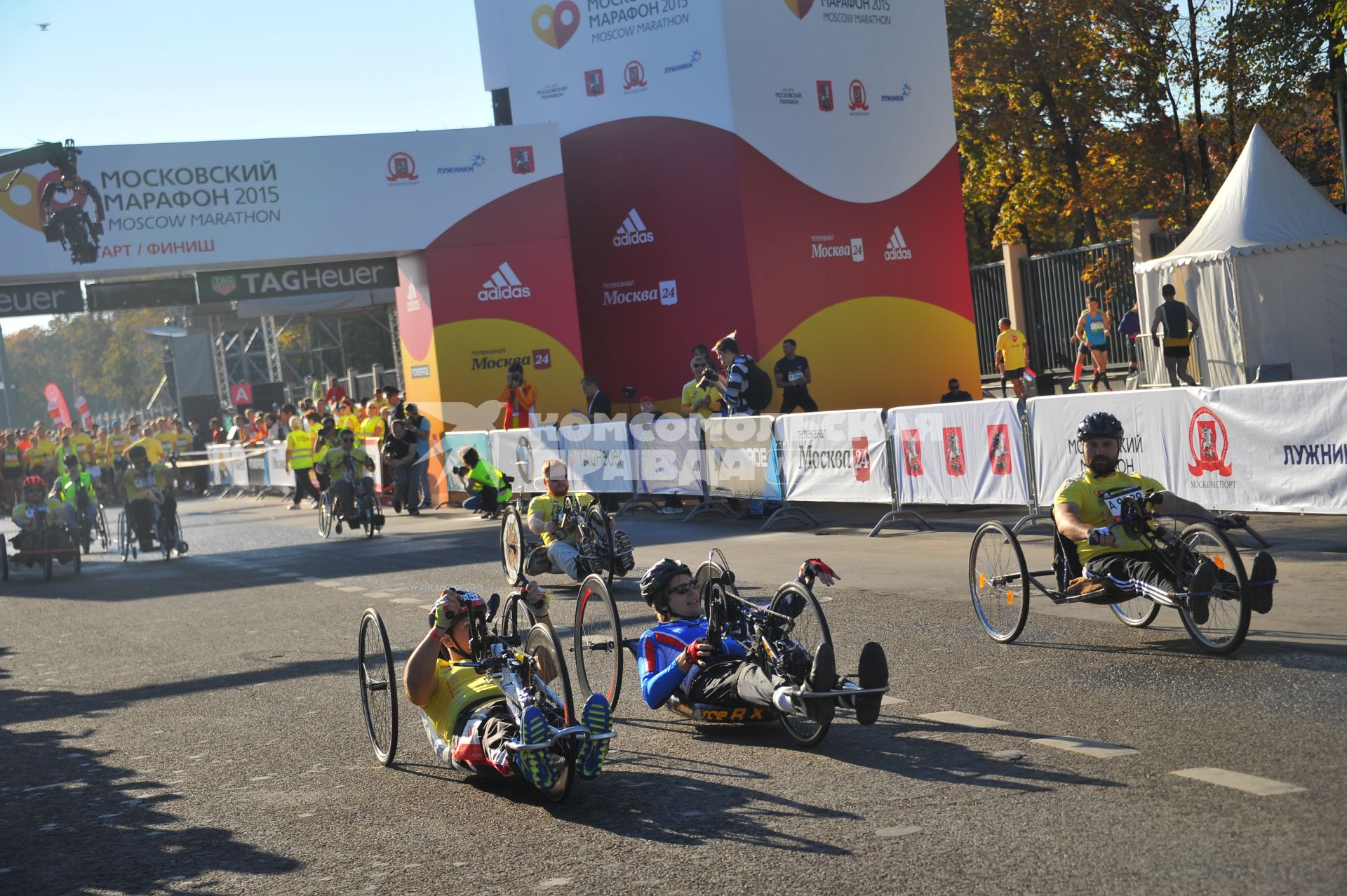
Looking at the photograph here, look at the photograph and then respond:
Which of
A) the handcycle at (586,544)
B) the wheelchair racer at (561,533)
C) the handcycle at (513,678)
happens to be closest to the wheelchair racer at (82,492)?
the handcycle at (586,544)

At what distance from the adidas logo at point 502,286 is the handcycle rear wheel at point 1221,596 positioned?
20.1m

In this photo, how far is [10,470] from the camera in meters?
33.4

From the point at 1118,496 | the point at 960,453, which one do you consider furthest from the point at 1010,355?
the point at 1118,496

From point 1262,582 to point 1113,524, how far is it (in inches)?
40.7

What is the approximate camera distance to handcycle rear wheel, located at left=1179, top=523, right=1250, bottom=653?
320 inches

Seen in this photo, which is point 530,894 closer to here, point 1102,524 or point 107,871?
point 107,871

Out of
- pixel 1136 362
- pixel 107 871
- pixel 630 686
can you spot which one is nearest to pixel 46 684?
pixel 630 686

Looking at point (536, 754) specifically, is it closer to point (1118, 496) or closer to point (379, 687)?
point (379, 687)

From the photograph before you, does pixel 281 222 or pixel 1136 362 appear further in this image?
pixel 1136 362

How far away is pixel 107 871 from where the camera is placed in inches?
243

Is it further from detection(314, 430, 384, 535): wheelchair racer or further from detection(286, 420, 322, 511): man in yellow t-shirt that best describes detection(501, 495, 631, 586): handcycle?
detection(286, 420, 322, 511): man in yellow t-shirt

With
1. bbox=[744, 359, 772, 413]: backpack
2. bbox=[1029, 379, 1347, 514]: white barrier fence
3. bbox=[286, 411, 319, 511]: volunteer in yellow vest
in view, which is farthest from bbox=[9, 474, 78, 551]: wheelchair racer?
bbox=[1029, 379, 1347, 514]: white barrier fence

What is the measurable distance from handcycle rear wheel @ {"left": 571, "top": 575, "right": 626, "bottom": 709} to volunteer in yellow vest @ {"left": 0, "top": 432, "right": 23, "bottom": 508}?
2679 cm

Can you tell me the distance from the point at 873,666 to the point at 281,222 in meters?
20.8
